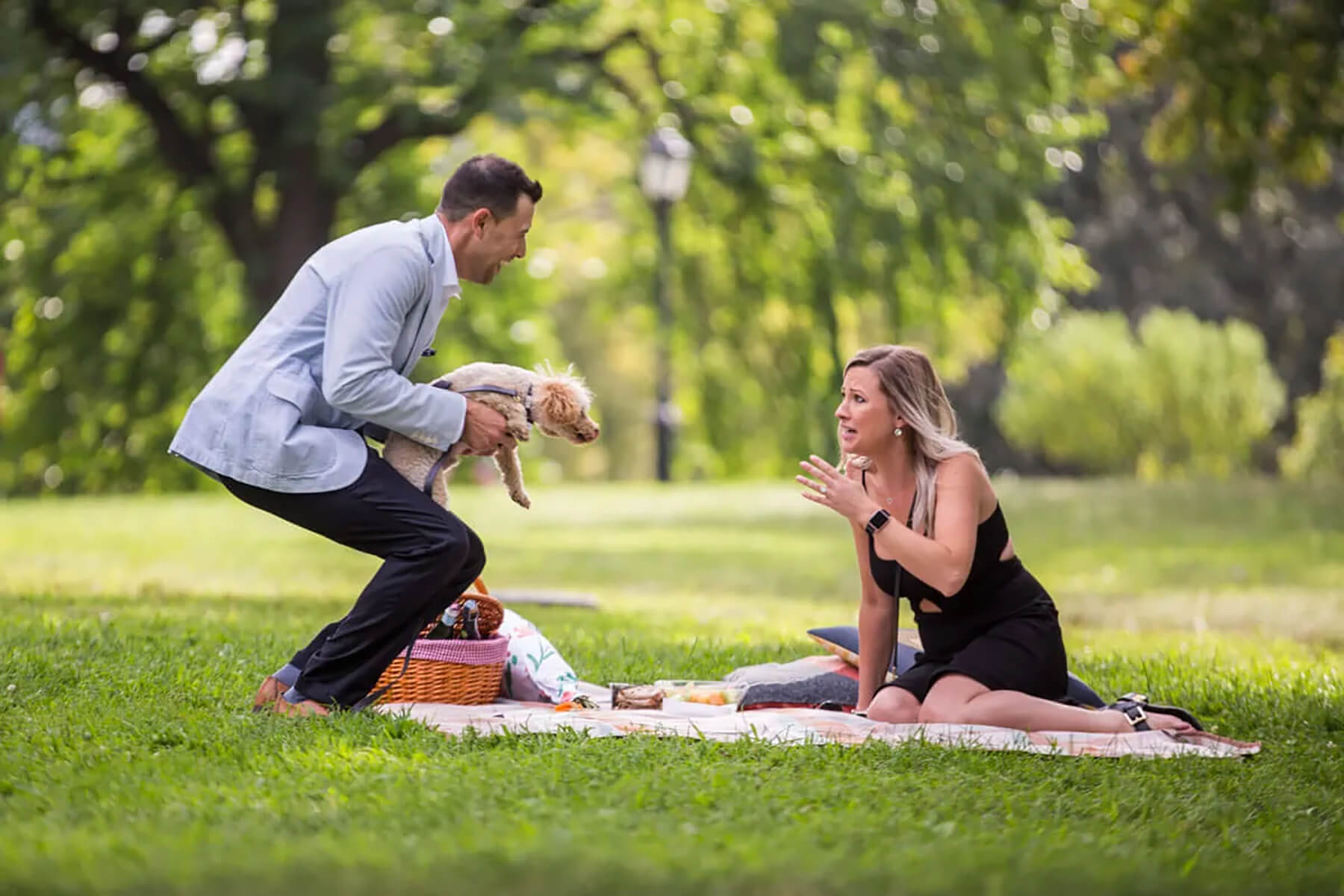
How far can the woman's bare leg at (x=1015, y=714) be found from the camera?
5.96m

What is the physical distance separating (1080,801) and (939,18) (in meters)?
10.2

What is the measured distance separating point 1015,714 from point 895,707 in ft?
1.42

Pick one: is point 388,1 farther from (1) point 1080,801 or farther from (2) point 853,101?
(1) point 1080,801

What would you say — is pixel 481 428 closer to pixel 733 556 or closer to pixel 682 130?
pixel 682 130

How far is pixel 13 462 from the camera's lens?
23.5 m

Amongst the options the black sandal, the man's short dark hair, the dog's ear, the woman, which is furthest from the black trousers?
the black sandal

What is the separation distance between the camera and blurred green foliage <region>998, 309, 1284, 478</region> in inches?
1158

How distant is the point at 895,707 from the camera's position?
20.0 ft

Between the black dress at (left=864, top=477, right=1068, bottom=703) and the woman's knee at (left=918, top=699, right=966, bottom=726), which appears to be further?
the black dress at (left=864, top=477, right=1068, bottom=703)

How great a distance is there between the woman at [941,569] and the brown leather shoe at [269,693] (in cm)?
201

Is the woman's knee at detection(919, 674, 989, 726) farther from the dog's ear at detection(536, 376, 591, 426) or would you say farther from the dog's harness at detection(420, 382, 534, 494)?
the dog's harness at detection(420, 382, 534, 494)

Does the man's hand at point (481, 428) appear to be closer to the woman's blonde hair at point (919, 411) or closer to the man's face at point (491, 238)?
the man's face at point (491, 238)

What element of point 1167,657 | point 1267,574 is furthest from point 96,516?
point 1167,657

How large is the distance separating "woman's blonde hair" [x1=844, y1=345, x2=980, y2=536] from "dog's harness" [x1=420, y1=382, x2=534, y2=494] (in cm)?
117
